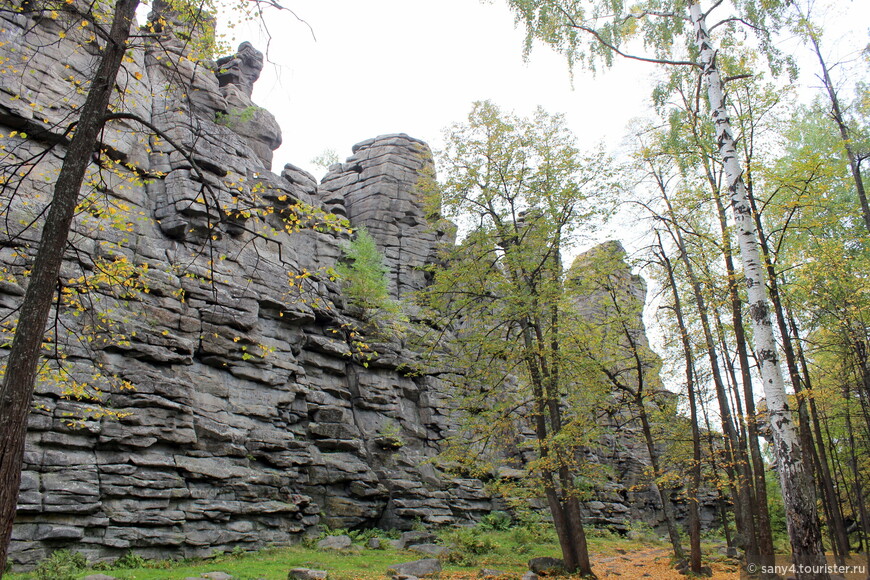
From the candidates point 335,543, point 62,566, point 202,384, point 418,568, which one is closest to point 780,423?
point 418,568

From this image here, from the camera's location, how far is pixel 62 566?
11.2 m

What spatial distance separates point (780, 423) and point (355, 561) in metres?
11.8

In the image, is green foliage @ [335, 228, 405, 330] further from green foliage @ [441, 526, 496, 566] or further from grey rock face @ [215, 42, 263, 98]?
grey rock face @ [215, 42, 263, 98]

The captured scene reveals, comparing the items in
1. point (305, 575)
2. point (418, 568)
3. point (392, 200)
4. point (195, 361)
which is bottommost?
point (418, 568)

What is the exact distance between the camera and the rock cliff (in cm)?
1346

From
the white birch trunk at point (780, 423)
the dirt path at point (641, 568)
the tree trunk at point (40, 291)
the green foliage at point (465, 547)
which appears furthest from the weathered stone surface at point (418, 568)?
the tree trunk at point (40, 291)

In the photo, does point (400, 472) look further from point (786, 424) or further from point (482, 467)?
point (786, 424)

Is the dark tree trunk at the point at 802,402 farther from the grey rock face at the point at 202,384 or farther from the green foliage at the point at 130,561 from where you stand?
the green foliage at the point at 130,561

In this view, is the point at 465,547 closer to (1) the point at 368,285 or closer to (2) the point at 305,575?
(2) the point at 305,575

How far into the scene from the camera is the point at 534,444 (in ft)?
49.9

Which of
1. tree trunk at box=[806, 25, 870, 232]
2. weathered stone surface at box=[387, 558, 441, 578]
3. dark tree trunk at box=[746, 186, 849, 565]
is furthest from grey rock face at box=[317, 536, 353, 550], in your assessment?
tree trunk at box=[806, 25, 870, 232]

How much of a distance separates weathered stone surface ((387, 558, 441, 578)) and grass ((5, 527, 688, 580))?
324 mm

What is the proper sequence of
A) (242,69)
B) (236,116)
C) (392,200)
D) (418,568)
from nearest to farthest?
(418,568) → (236,116) → (242,69) → (392,200)

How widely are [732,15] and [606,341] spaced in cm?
992
